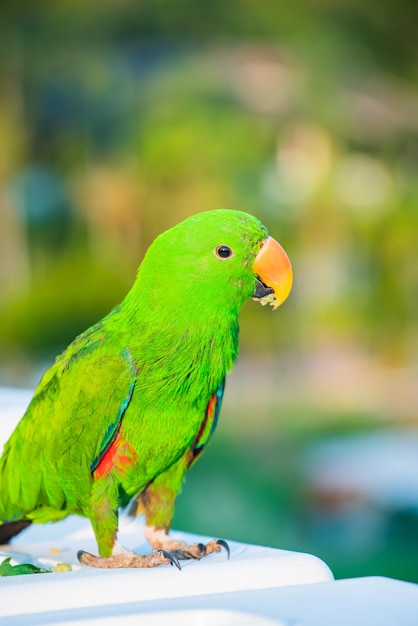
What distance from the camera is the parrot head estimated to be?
150 centimetres

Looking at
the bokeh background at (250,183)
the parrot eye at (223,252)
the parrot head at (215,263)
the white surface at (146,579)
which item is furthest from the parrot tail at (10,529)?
the bokeh background at (250,183)

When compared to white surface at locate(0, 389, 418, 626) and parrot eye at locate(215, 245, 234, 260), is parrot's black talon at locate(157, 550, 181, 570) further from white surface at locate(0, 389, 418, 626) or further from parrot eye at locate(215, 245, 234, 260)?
parrot eye at locate(215, 245, 234, 260)

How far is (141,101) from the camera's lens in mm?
13320

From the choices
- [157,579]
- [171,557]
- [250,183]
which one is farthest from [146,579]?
[250,183]

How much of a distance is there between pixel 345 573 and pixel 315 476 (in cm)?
236

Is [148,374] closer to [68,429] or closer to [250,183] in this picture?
[68,429]

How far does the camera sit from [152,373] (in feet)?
4.91

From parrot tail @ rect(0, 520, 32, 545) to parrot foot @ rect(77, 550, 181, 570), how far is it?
0.63 ft

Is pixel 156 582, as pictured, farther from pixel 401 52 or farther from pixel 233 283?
pixel 401 52

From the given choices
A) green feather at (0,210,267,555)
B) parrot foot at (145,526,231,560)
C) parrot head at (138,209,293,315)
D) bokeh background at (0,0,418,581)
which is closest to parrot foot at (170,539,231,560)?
parrot foot at (145,526,231,560)

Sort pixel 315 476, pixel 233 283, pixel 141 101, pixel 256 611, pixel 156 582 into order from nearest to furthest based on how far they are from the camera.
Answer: pixel 256 611
pixel 156 582
pixel 233 283
pixel 315 476
pixel 141 101

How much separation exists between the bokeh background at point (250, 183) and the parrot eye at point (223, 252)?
27.2 ft

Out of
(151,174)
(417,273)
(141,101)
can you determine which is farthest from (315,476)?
(141,101)

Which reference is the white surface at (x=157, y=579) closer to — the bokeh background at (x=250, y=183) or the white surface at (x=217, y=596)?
the white surface at (x=217, y=596)
